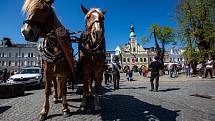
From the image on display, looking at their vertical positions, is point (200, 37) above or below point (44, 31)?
above

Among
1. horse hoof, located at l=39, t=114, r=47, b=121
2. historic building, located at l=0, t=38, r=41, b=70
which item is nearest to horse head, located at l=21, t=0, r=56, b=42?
horse hoof, located at l=39, t=114, r=47, b=121

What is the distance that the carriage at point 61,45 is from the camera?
22.5 feet

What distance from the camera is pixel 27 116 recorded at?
8125 millimetres

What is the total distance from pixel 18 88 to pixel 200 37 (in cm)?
3150

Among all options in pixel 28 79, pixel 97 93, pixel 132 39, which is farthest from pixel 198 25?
pixel 132 39

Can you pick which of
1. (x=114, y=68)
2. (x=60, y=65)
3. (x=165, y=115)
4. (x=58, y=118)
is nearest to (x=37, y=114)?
(x=58, y=118)

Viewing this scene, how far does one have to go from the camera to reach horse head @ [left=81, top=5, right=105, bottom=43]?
771cm

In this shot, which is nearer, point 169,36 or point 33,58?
point 169,36

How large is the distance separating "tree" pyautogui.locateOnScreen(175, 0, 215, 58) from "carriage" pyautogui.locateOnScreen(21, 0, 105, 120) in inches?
1295

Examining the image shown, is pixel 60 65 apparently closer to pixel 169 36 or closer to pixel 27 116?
pixel 27 116

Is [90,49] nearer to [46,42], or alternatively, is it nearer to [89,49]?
[89,49]

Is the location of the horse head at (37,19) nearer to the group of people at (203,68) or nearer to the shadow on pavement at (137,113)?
the shadow on pavement at (137,113)

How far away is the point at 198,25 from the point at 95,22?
123 feet

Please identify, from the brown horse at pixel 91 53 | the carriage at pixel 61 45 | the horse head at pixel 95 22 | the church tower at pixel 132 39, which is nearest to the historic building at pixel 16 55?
the church tower at pixel 132 39
